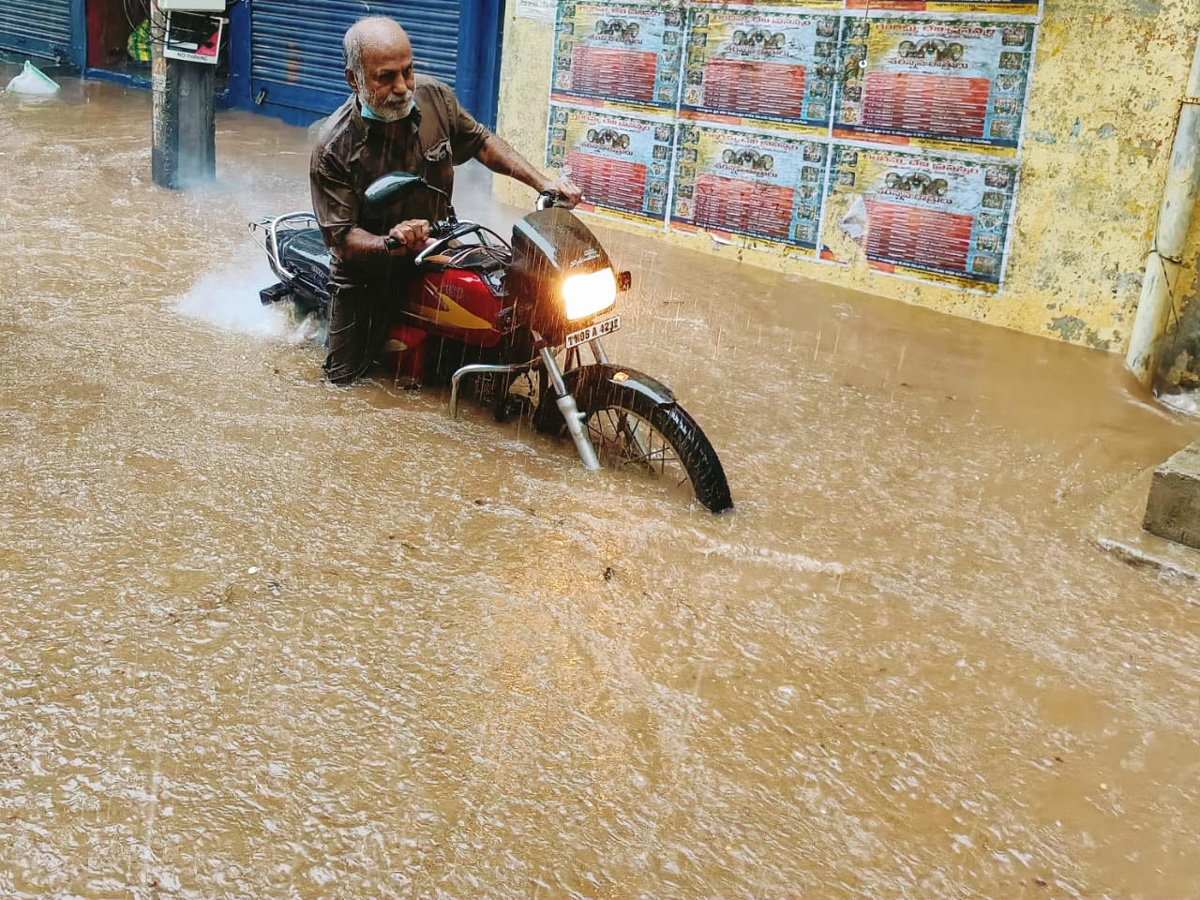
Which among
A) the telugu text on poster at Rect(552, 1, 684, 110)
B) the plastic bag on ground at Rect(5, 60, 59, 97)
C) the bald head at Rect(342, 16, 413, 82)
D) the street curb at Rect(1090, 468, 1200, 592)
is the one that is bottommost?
the street curb at Rect(1090, 468, 1200, 592)

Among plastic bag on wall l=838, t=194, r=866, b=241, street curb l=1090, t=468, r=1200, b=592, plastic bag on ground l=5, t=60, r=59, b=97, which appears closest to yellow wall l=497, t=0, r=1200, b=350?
plastic bag on wall l=838, t=194, r=866, b=241

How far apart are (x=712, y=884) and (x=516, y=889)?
39cm

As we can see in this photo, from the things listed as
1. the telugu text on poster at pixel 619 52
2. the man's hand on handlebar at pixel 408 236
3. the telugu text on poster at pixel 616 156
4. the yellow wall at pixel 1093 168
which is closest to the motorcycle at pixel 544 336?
the man's hand on handlebar at pixel 408 236

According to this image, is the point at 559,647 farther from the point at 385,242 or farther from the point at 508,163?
the point at 508,163

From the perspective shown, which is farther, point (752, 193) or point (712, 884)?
point (752, 193)

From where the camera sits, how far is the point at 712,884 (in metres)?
2.32

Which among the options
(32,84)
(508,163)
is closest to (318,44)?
(32,84)

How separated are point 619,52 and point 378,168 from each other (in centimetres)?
433

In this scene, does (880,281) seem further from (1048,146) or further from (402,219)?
(402,219)

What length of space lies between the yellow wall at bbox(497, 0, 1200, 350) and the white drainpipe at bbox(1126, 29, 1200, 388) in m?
0.07

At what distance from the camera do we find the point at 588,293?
4109 millimetres

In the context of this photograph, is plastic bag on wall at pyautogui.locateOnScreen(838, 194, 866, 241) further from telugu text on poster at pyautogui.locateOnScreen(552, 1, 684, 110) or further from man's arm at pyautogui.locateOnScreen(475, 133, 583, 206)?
man's arm at pyautogui.locateOnScreen(475, 133, 583, 206)

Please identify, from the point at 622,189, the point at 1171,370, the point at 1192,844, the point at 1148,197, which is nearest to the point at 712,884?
the point at 1192,844

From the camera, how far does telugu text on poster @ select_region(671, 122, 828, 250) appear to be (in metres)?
7.52
